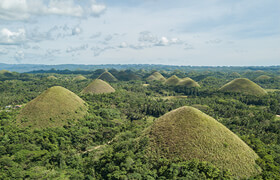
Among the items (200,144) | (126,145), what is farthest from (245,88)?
(126,145)

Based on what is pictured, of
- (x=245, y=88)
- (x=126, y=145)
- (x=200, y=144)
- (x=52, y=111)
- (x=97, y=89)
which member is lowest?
(x=126, y=145)

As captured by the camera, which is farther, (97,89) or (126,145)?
(97,89)

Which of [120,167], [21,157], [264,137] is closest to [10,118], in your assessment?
[21,157]

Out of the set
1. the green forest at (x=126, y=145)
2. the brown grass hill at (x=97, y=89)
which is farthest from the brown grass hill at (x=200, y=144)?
the brown grass hill at (x=97, y=89)

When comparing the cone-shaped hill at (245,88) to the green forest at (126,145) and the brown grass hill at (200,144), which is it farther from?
the brown grass hill at (200,144)

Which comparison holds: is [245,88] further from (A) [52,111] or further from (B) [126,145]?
(A) [52,111]
